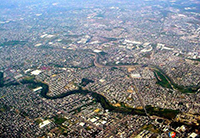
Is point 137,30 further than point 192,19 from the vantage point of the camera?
No

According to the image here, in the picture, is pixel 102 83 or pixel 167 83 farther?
pixel 102 83

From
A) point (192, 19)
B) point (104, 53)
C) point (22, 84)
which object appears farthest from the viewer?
point (192, 19)

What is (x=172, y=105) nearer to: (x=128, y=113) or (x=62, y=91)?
(x=128, y=113)

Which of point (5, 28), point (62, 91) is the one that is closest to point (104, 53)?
point (62, 91)

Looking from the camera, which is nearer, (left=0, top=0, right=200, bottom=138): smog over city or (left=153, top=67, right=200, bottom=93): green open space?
(left=0, top=0, right=200, bottom=138): smog over city

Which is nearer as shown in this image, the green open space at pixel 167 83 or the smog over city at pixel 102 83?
the smog over city at pixel 102 83

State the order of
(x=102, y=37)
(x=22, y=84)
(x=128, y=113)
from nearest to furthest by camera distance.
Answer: (x=128, y=113)
(x=22, y=84)
(x=102, y=37)

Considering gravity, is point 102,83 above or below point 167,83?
below
